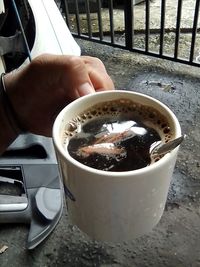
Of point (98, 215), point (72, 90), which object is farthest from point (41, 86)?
point (98, 215)

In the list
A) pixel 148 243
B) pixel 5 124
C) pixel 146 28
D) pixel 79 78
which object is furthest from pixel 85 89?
pixel 146 28

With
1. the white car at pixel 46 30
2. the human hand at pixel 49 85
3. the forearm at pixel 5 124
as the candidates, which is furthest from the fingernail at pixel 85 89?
the white car at pixel 46 30

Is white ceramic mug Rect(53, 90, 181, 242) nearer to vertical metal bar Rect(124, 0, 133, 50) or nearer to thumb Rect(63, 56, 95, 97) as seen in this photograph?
thumb Rect(63, 56, 95, 97)

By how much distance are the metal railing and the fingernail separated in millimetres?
820

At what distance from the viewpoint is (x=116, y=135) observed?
344 millimetres

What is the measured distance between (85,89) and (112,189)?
12 centimetres

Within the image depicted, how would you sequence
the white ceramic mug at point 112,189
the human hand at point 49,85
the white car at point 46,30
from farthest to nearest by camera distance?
the white car at point 46,30
the human hand at point 49,85
the white ceramic mug at point 112,189

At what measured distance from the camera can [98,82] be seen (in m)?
0.40

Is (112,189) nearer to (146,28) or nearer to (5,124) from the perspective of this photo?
(5,124)

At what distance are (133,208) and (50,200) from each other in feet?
1.46

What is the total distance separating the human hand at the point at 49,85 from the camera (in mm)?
397

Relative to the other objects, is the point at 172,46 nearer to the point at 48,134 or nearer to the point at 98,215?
the point at 48,134

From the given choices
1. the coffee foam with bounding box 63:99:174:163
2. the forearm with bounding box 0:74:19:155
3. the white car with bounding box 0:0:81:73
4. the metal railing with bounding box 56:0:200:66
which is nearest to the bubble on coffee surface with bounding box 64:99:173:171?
the coffee foam with bounding box 63:99:174:163

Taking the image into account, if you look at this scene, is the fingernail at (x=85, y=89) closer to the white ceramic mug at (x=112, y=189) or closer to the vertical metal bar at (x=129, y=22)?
the white ceramic mug at (x=112, y=189)
